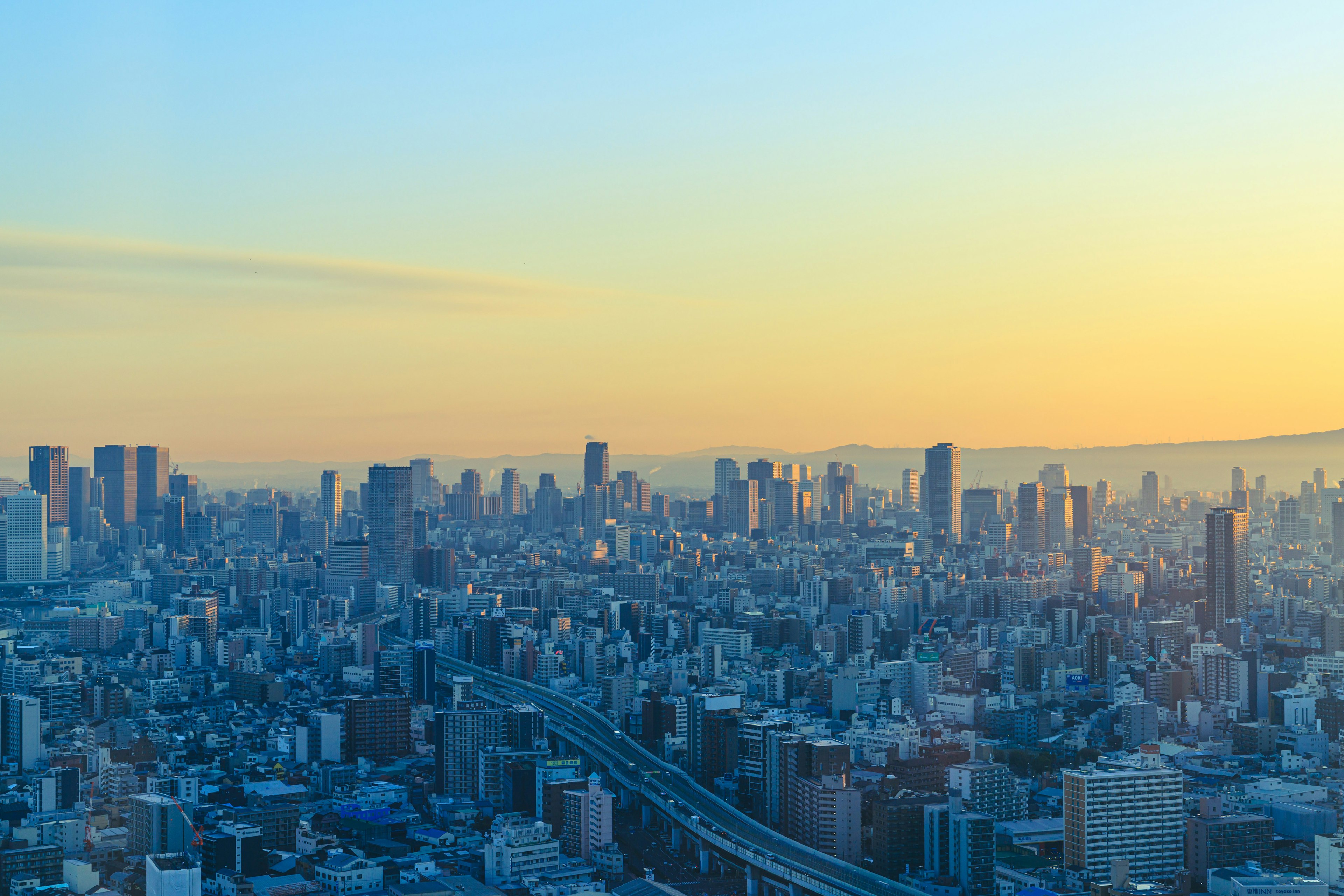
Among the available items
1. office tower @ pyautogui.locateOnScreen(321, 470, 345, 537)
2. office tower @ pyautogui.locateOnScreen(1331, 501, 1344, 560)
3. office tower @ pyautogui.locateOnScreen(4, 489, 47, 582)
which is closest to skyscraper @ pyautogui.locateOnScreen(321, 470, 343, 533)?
office tower @ pyautogui.locateOnScreen(321, 470, 345, 537)

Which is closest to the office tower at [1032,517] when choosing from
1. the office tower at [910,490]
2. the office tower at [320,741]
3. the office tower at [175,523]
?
the office tower at [910,490]

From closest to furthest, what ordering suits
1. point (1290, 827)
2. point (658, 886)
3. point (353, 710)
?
point (658, 886) < point (1290, 827) < point (353, 710)

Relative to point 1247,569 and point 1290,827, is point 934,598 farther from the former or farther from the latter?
point 1290,827

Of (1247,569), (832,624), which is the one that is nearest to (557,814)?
(832,624)

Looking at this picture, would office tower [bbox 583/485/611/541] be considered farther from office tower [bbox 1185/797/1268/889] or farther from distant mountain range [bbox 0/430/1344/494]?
office tower [bbox 1185/797/1268/889]

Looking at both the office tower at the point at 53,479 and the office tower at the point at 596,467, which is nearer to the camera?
the office tower at the point at 53,479

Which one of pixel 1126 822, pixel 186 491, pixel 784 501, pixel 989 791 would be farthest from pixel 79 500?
pixel 1126 822

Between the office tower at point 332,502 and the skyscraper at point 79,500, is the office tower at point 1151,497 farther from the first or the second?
the skyscraper at point 79,500
